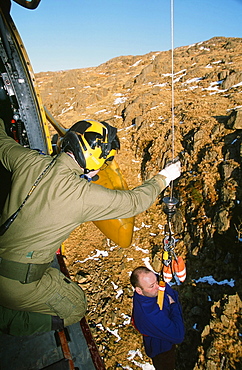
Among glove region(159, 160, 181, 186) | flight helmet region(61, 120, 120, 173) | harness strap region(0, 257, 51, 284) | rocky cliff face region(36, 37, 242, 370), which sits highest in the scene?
flight helmet region(61, 120, 120, 173)

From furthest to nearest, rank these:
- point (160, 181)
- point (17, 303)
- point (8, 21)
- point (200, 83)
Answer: point (200, 83), point (8, 21), point (160, 181), point (17, 303)

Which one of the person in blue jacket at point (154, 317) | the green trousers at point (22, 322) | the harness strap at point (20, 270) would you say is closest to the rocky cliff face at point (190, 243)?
the person in blue jacket at point (154, 317)

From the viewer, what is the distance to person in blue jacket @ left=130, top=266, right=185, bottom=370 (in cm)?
312

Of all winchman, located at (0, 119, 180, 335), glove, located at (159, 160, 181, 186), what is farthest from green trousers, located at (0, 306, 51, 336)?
glove, located at (159, 160, 181, 186)

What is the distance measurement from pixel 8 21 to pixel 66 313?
492 cm

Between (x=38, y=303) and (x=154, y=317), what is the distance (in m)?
1.58

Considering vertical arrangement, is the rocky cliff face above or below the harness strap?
below

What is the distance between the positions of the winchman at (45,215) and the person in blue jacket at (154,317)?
931mm

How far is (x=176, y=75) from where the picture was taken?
22016 millimetres

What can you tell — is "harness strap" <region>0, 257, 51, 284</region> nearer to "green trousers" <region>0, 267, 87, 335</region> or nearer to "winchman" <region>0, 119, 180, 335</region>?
"winchman" <region>0, 119, 180, 335</region>

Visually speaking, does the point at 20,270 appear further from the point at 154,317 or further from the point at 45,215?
the point at 154,317

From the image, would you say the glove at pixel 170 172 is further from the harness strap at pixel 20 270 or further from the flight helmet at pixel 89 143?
the harness strap at pixel 20 270

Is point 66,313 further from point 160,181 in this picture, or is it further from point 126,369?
point 126,369

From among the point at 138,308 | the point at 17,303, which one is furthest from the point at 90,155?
the point at 138,308
